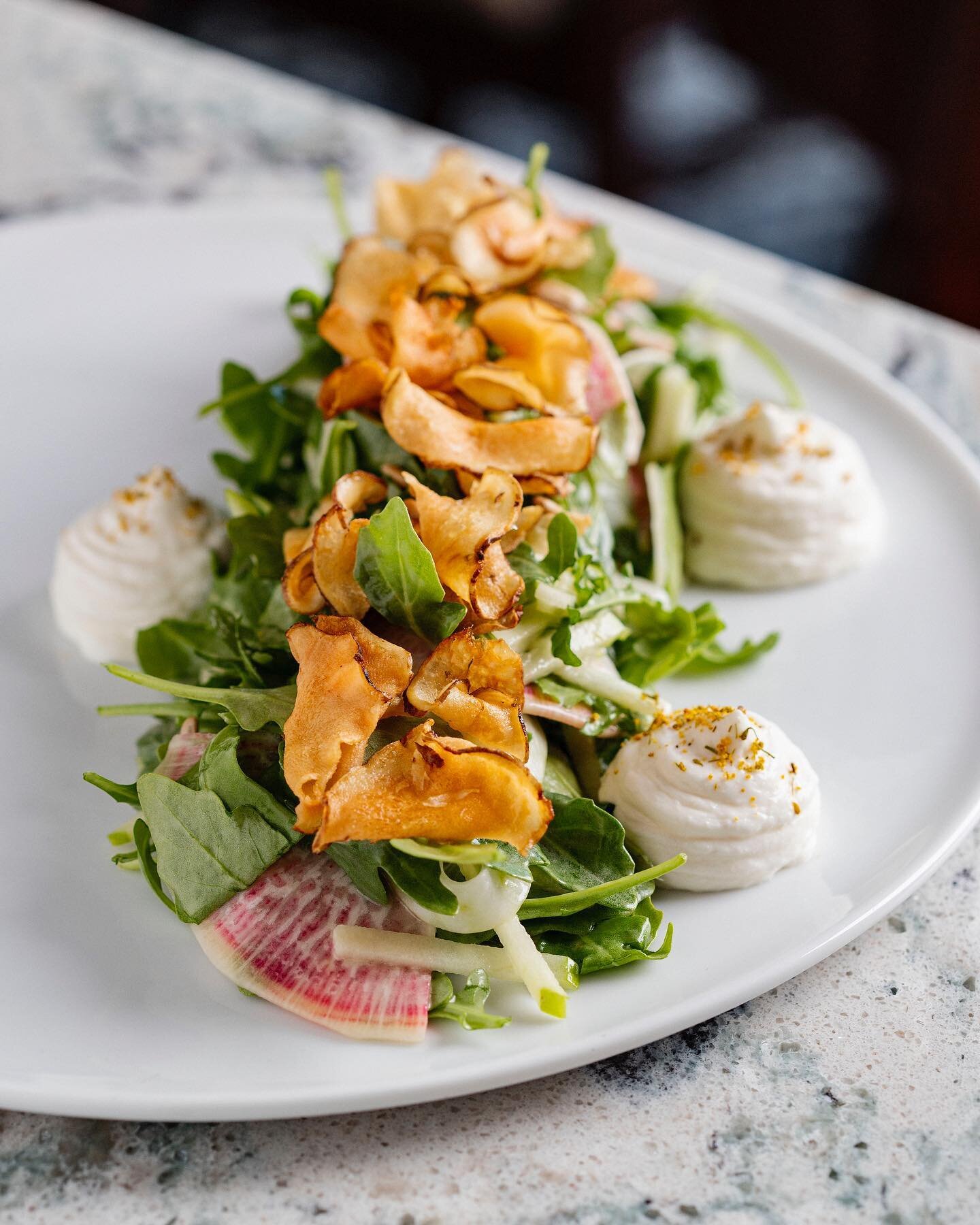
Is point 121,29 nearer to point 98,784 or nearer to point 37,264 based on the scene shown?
point 37,264

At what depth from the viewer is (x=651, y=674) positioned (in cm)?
175

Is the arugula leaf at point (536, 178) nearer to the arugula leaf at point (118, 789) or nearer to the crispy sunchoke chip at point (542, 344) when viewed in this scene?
the crispy sunchoke chip at point (542, 344)

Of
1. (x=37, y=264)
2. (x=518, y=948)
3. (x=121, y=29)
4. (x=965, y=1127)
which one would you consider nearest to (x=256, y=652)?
(x=518, y=948)

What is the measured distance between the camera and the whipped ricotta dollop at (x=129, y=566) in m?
1.84

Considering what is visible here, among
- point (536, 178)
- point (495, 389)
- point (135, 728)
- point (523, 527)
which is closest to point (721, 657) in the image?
point (523, 527)

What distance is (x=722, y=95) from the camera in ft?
17.3

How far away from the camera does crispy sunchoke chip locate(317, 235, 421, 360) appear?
1898mm

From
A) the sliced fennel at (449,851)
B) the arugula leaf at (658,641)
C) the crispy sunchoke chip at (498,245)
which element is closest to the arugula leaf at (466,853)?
the sliced fennel at (449,851)

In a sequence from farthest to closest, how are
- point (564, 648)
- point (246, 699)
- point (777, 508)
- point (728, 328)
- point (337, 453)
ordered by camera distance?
point (728, 328) → point (777, 508) → point (337, 453) → point (564, 648) → point (246, 699)

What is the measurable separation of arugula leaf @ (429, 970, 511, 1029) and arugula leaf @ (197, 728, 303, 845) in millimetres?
216

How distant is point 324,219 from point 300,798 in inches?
73.6

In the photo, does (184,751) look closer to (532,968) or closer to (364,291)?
(532,968)

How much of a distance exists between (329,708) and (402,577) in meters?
0.19

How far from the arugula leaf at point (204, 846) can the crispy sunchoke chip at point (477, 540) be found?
0.33 meters
